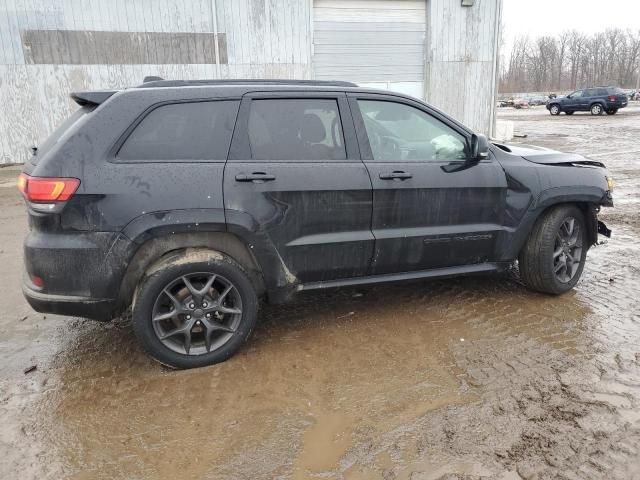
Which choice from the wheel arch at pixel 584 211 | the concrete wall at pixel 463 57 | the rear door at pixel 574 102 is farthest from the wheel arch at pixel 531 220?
the rear door at pixel 574 102

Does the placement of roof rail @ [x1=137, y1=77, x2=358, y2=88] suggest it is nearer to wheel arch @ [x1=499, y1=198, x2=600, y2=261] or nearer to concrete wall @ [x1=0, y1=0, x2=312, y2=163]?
wheel arch @ [x1=499, y1=198, x2=600, y2=261]

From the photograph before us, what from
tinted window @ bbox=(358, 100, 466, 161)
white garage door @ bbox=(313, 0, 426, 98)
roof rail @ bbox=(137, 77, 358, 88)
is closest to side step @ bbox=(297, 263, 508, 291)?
tinted window @ bbox=(358, 100, 466, 161)

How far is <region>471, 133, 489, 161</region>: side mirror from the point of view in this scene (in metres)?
3.87

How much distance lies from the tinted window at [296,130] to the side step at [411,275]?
2.96ft

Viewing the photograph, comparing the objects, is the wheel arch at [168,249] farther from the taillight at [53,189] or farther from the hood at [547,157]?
the hood at [547,157]

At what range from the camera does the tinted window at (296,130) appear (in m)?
3.45

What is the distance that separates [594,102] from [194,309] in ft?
114

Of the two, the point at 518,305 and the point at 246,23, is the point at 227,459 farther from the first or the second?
the point at 246,23

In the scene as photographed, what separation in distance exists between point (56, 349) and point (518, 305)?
11.9 ft

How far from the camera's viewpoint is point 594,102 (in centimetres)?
3148

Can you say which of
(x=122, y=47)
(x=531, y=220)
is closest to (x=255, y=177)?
(x=531, y=220)

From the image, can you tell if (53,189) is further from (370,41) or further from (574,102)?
(574,102)

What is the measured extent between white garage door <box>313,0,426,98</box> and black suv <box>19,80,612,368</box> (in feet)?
34.2

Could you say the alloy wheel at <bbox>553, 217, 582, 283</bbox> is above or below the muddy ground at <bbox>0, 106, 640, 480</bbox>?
above
